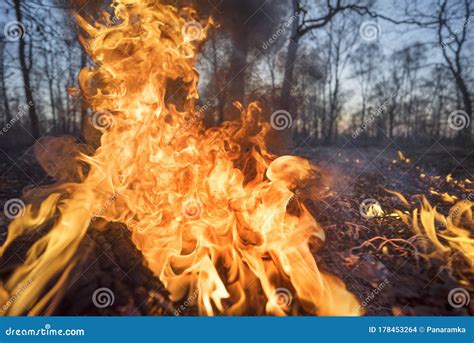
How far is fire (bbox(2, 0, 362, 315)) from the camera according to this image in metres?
3.79

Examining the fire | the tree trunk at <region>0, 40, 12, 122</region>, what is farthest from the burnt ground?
the tree trunk at <region>0, 40, 12, 122</region>

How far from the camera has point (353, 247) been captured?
4520 millimetres

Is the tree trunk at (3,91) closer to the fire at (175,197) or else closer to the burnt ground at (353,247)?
the burnt ground at (353,247)

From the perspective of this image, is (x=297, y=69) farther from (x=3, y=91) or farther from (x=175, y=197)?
(x=3, y=91)

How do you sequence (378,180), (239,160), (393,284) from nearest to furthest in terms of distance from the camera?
(393,284)
(239,160)
(378,180)

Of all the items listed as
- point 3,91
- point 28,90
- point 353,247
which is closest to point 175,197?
point 353,247

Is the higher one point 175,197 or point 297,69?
point 297,69

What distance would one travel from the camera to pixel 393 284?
4059 mm

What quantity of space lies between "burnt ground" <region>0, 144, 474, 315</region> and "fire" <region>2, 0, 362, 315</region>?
0.62ft

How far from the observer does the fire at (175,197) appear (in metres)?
3.79

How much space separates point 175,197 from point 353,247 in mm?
2730
